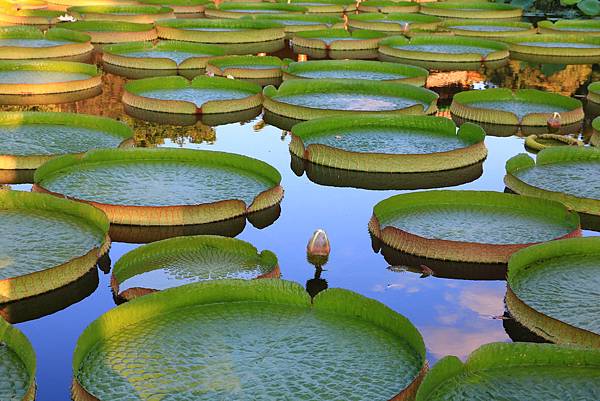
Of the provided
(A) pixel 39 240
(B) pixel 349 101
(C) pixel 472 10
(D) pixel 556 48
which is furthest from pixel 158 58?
(C) pixel 472 10

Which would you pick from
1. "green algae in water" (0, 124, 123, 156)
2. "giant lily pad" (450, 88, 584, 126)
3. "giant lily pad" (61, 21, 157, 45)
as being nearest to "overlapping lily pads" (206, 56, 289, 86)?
"giant lily pad" (450, 88, 584, 126)

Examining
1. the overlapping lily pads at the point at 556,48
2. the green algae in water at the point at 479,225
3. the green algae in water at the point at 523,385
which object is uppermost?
the green algae in water at the point at 523,385

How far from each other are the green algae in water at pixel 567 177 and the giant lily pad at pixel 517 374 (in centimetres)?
272

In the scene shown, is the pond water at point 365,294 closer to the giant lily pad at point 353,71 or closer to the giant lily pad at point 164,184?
the giant lily pad at point 164,184

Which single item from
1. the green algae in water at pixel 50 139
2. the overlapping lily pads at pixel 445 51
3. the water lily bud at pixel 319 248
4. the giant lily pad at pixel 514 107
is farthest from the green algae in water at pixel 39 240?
the overlapping lily pads at pixel 445 51

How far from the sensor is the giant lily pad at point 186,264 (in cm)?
494

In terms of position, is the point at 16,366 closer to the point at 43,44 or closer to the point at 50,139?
the point at 50,139

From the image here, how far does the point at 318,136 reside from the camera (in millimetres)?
8055

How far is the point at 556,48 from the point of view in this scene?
1364cm

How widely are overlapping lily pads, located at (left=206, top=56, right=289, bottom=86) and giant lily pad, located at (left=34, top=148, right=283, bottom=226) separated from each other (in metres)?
4.09

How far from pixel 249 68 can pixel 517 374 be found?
7.76 m

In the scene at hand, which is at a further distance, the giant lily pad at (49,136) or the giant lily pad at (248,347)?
the giant lily pad at (49,136)

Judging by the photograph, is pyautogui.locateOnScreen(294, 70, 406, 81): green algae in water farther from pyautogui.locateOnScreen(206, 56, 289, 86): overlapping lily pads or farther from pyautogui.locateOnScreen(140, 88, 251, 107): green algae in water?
pyautogui.locateOnScreen(140, 88, 251, 107): green algae in water

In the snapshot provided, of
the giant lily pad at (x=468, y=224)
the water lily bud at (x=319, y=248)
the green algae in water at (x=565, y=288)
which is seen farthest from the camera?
the water lily bud at (x=319, y=248)
